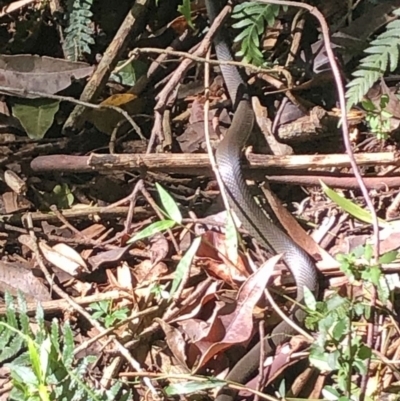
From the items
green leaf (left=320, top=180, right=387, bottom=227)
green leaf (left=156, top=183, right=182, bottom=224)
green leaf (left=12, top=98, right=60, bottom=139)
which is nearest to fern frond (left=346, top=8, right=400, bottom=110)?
green leaf (left=320, top=180, right=387, bottom=227)

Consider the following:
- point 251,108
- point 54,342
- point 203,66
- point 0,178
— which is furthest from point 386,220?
point 0,178

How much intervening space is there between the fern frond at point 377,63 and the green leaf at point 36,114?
3.64 ft

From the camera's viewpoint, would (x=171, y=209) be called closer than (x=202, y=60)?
Yes

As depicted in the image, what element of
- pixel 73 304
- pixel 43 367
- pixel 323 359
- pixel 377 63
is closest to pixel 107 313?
pixel 73 304

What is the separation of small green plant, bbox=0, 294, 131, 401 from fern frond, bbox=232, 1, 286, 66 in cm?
116

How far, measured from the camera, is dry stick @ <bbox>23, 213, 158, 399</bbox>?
2.34 meters

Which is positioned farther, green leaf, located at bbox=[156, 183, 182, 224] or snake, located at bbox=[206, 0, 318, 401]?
snake, located at bbox=[206, 0, 318, 401]

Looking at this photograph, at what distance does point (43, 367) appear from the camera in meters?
1.93

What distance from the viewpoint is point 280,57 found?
2.91 metres

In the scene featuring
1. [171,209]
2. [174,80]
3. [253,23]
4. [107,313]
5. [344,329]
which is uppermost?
[253,23]

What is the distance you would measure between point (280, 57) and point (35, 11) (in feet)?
3.26

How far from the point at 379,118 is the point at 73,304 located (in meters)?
1.19

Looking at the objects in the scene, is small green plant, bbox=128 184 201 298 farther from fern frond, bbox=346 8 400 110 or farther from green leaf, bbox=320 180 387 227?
fern frond, bbox=346 8 400 110

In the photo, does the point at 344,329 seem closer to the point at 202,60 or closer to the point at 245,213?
the point at 245,213
